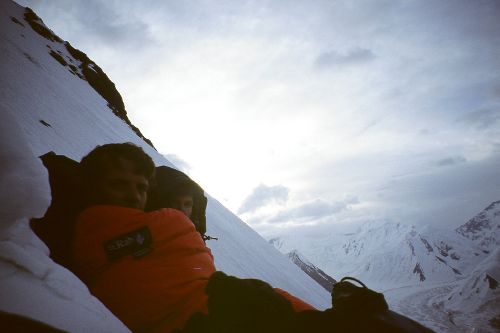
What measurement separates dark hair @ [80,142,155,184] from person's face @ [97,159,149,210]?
0.03m

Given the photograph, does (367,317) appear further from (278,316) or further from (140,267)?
(140,267)

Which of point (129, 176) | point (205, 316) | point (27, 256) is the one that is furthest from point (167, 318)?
point (129, 176)

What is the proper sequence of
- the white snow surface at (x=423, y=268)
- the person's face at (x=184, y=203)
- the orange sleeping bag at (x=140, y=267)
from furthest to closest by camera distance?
the white snow surface at (x=423, y=268), the person's face at (x=184, y=203), the orange sleeping bag at (x=140, y=267)

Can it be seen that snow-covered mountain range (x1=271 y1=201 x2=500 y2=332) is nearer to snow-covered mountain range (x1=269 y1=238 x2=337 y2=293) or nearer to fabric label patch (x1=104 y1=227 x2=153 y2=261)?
snow-covered mountain range (x1=269 y1=238 x2=337 y2=293)

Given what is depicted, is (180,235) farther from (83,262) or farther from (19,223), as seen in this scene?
(19,223)

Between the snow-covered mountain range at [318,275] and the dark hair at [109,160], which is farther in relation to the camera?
the snow-covered mountain range at [318,275]

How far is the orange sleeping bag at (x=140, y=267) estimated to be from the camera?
1.33 m

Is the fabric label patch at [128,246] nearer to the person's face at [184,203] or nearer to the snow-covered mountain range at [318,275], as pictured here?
the person's face at [184,203]

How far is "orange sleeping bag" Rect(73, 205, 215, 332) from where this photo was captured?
1329mm

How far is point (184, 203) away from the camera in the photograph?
2688mm

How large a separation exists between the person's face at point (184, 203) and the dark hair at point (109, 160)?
0.70 metres

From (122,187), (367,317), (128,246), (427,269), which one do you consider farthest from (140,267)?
(427,269)

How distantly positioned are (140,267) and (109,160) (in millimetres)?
770

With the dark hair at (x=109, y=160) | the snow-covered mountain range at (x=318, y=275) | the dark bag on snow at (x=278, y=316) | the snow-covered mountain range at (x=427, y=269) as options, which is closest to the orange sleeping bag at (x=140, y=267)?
the dark bag on snow at (x=278, y=316)
